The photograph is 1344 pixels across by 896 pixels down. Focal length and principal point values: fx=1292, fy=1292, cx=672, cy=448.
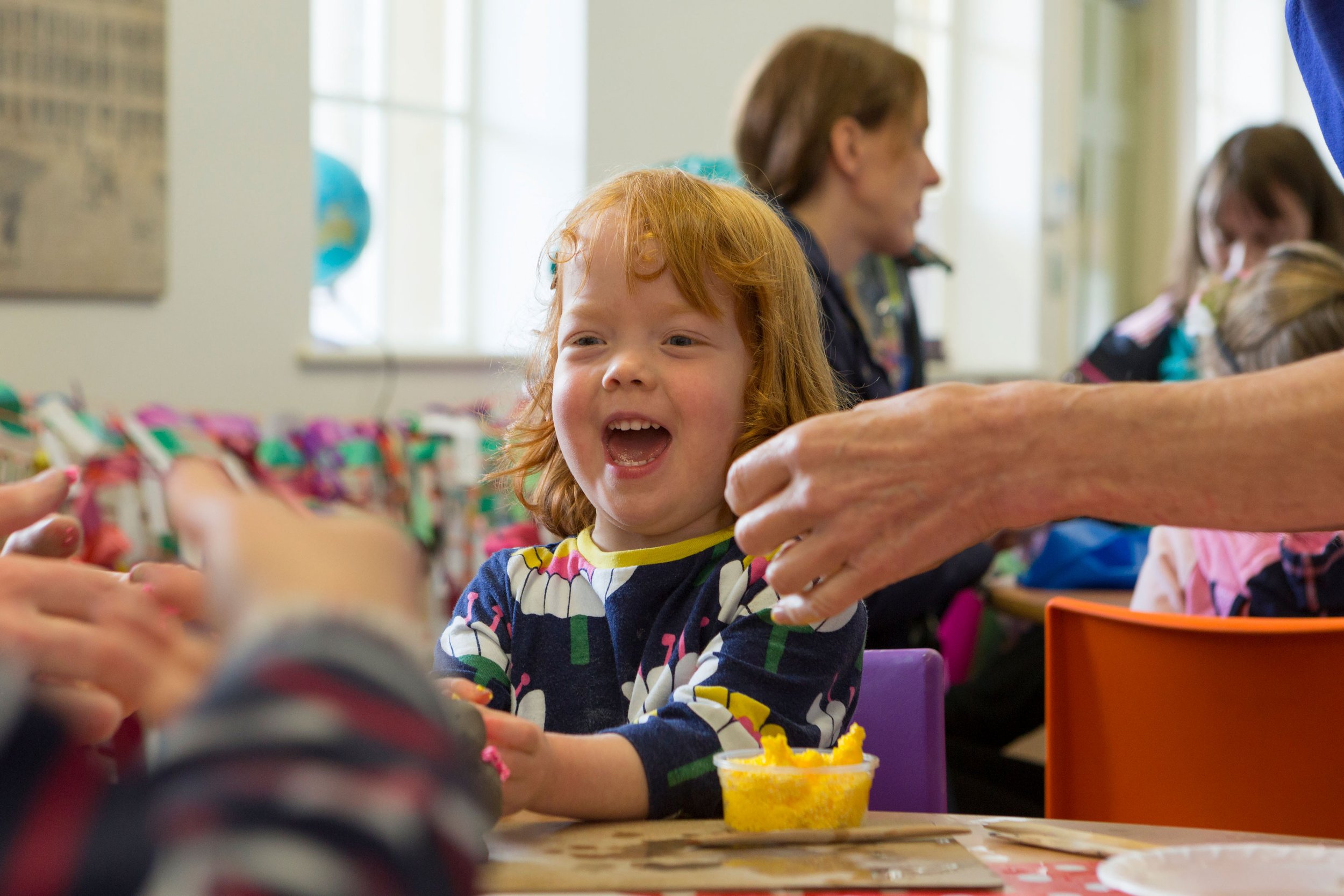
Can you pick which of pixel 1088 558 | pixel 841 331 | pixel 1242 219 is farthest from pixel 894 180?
pixel 1242 219

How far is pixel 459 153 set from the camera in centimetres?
420

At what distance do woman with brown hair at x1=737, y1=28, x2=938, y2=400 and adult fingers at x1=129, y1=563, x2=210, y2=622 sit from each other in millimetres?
1970

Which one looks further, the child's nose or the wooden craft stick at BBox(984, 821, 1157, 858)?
the child's nose

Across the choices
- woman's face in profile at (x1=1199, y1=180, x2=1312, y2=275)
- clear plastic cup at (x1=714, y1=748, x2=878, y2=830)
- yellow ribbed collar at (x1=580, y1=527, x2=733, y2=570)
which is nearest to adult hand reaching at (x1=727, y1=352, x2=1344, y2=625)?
clear plastic cup at (x1=714, y1=748, x2=878, y2=830)

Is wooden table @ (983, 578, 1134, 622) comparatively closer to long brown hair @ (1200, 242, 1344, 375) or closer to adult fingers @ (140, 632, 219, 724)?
long brown hair @ (1200, 242, 1344, 375)

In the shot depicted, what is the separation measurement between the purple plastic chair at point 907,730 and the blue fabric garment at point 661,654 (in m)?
0.09

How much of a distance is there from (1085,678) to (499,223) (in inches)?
120

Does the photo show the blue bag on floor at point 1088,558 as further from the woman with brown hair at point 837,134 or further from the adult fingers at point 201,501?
the adult fingers at point 201,501

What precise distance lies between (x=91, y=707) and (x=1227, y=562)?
78.6 inches

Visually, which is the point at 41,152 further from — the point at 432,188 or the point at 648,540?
the point at 648,540

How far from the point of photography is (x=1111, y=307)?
281 inches

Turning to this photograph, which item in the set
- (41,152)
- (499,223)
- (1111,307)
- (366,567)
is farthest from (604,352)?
(1111,307)

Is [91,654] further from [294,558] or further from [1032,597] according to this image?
[1032,597]

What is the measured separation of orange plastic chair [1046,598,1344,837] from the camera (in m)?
1.43
